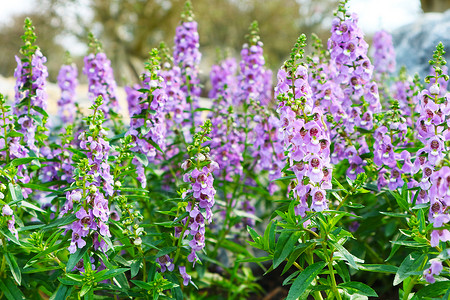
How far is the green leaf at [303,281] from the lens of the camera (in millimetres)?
2277

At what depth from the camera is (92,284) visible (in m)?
2.44

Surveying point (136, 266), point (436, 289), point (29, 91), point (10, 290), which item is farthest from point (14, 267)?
point (436, 289)

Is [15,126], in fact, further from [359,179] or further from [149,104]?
[359,179]

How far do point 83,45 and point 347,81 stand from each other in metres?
27.0

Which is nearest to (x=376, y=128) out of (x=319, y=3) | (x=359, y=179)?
(x=359, y=179)

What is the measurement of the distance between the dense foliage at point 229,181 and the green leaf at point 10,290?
0.01 m

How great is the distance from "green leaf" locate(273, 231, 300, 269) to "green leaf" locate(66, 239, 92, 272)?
0.93 metres

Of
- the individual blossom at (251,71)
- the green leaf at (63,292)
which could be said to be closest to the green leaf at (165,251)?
the green leaf at (63,292)

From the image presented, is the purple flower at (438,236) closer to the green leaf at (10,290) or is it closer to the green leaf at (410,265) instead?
the green leaf at (410,265)

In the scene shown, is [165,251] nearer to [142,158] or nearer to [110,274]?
[110,274]

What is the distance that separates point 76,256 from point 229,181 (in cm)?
183

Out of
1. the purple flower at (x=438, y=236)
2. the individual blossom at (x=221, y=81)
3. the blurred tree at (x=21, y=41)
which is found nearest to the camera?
the purple flower at (x=438, y=236)

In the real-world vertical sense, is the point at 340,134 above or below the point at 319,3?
below

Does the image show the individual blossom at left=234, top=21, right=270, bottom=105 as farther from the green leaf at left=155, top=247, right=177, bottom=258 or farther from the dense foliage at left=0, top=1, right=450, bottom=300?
the green leaf at left=155, top=247, right=177, bottom=258
